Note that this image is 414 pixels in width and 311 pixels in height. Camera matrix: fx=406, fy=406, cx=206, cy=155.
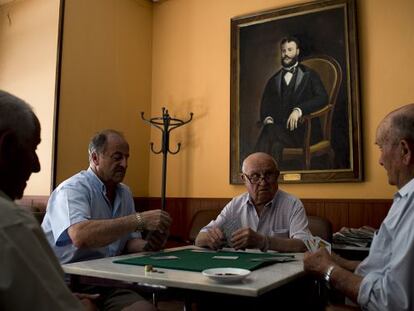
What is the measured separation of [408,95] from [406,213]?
90.3 inches

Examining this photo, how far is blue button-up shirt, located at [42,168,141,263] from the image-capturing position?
6.50ft

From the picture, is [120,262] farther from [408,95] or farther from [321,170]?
[408,95]

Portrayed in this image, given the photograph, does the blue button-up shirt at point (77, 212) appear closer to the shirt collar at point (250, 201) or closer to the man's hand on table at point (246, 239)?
the man's hand on table at point (246, 239)

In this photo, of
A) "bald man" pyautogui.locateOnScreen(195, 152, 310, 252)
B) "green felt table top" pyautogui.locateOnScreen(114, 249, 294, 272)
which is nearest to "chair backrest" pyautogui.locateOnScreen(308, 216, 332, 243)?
"bald man" pyautogui.locateOnScreen(195, 152, 310, 252)

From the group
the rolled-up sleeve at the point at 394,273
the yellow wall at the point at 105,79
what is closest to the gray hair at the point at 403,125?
the rolled-up sleeve at the point at 394,273

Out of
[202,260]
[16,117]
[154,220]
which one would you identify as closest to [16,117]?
[16,117]

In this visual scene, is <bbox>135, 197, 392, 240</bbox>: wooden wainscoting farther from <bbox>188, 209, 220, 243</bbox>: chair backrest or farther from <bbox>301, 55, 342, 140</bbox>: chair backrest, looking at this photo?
<bbox>301, 55, 342, 140</bbox>: chair backrest

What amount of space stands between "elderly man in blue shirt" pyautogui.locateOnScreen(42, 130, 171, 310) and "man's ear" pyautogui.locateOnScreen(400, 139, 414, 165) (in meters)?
1.12

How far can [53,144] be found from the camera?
11.6 feet

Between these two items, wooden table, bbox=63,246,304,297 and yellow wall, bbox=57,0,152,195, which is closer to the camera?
wooden table, bbox=63,246,304,297

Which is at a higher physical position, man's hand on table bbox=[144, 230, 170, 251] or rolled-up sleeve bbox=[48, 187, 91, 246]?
rolled-up sleeve bbox=[48, 187, 91, 246]

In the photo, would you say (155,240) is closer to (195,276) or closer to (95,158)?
(95,158)

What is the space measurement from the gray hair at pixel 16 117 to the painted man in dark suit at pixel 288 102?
10.0 feet

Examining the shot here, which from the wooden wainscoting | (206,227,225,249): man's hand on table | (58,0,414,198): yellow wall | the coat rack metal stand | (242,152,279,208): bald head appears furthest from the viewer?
the coat rack metal stand
